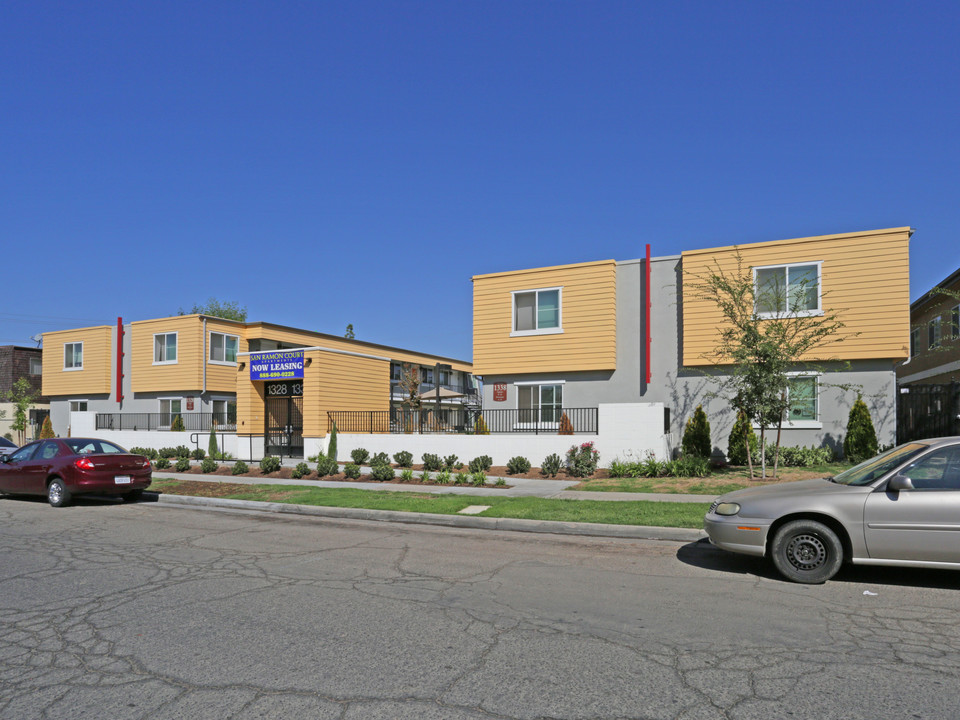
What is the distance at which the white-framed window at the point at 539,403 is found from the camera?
22.6 metres

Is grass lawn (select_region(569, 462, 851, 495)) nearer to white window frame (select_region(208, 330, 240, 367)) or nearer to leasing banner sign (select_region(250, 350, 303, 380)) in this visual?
leasing banner sign (select_region(250, 350, 303, 380))

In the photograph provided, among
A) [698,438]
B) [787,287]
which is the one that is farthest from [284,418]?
[787,287]

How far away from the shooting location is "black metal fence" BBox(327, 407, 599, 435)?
21.6 m

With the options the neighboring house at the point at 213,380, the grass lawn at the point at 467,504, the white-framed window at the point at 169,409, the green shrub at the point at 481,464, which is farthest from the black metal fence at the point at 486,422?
the white-framed window at the point at 169,409

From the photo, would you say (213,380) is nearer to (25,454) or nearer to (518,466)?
(25,454)

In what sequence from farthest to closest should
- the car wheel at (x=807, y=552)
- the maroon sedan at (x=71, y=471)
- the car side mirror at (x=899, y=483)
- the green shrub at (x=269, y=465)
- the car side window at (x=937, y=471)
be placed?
the green shrub at (x=269, y=465) < the maroon sedan at (x=71, y=471) < the car wheel at (x=807, y=552) < the car side window at (x=937, y=471) < the car side mirror at (x=899, y=483)

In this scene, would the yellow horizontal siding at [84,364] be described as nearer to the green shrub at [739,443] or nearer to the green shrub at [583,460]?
the green shrub at [583,460]

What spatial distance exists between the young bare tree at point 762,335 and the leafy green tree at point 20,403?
3789cm

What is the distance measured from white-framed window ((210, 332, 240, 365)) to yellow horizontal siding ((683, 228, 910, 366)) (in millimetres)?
23722

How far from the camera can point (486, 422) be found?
2323 cm

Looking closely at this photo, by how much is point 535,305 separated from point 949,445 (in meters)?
16.7

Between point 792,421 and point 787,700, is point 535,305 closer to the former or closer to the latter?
point 792,421

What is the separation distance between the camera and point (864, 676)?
186 inches

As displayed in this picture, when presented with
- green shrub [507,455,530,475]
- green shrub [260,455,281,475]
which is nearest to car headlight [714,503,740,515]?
green shrub [507,455,530,475]
